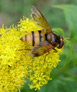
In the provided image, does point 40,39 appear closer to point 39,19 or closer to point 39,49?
point 39,49

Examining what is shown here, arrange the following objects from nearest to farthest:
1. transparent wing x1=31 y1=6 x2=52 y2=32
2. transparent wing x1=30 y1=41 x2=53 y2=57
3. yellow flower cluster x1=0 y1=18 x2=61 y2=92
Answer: transparent wing x1=30 y1=41 x2=53 y2=57 < yellow flower cluster x1=0 y1=18 x2=61 y2=92 < transparent wing x1=31 y1=6 x2=52 y2=32

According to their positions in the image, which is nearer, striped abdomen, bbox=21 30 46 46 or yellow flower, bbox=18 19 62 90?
striped abdomen, bbox=21 30 46 46

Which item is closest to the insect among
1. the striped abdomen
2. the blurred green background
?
the striped abdomen

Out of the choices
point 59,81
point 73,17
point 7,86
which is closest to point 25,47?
point 7,86

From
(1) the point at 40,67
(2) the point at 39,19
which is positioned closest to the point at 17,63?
(1) the point at 40,67

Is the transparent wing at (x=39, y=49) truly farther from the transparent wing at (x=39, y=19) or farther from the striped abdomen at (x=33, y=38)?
the transparent wing at (x=39, y=19)

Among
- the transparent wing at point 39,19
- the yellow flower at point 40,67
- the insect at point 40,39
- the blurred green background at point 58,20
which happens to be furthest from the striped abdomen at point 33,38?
the blurred green background at point 58,20

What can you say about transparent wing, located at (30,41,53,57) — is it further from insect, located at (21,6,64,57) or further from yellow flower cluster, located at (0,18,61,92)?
yellow flower cluster, located at (0,18,61,92)
